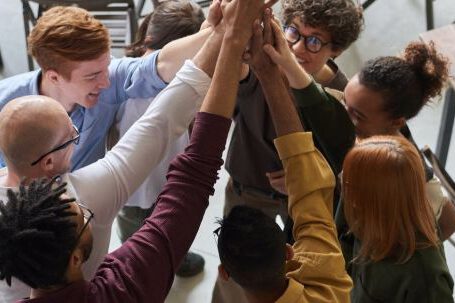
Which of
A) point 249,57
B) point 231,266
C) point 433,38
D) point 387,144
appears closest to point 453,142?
point 433,38

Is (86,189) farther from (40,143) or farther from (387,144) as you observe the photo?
(387,144)

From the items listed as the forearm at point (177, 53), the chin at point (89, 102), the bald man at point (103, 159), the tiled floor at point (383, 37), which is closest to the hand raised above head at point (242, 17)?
the bald man at point (103, 159)

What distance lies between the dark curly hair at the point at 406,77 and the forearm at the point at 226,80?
2.14ft

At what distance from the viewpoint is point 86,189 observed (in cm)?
119

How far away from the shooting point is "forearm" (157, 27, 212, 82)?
57.9 inches

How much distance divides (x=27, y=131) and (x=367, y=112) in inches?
41.2

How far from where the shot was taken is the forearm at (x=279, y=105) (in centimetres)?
124

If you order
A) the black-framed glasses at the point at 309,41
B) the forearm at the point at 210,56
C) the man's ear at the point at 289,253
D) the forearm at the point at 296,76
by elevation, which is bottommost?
the man's ear at the point at 289,253

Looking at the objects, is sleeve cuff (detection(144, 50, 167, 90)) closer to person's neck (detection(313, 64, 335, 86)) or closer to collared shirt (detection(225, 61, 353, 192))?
collared shirt (detection(225, 61, 353, 192))

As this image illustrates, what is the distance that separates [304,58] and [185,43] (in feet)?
1.54

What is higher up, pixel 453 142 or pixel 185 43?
pixel 185 43

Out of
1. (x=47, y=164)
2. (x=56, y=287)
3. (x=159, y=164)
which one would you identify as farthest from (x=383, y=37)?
(x=56, y=287)

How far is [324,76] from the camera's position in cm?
188

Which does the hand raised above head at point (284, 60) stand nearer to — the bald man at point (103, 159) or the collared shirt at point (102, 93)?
the bald man at point (103, 159)
